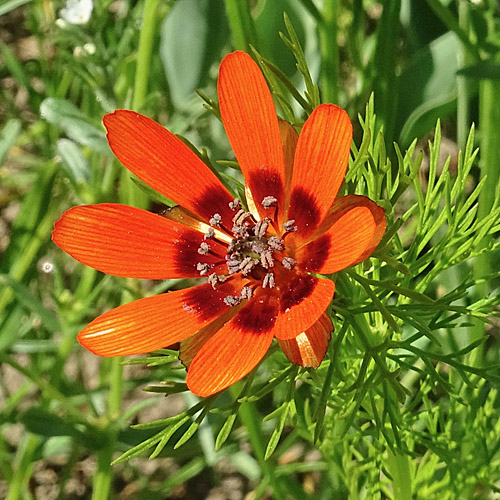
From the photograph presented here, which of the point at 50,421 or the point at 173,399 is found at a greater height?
the point at 50,421

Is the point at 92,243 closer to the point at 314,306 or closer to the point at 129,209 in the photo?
the point at 129,209

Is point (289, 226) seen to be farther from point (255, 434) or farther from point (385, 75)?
Answer: point (385, 75)

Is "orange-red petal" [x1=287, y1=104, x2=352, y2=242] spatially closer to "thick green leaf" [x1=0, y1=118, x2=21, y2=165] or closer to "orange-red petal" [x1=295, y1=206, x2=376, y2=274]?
"orange-red petal" [x1=295, y1=206, x2=376, y2=274]

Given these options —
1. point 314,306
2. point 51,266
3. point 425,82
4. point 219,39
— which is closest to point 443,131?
point 425,82

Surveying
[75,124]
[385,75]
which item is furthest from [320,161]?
[75,124]

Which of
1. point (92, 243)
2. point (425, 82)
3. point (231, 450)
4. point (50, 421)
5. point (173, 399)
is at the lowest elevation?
point (173, 399)

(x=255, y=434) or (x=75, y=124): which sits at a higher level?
(x=75, y=124)
